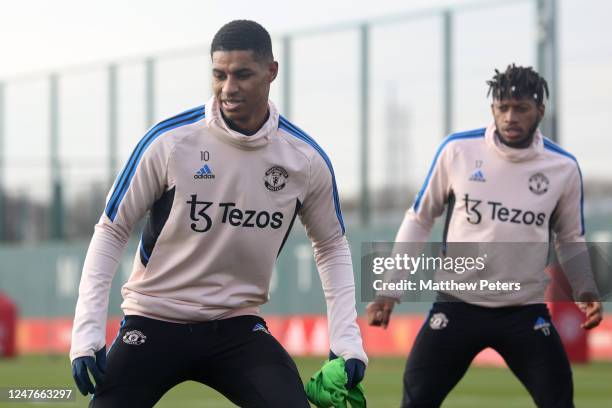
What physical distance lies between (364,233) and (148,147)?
833 inches

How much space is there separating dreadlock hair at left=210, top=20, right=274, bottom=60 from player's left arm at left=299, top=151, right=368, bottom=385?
0.58 meters

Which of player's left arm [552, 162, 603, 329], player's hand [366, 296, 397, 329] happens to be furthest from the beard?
player's hand [366, 296, 397, 329]

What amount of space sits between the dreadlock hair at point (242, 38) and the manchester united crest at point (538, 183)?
2.63m

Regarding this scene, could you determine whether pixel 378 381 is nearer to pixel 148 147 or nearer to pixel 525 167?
pixel 525 167

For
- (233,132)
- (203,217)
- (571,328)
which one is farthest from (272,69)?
(571,328)

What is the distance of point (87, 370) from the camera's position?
5.54 m

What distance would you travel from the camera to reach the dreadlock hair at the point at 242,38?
587 centimetres

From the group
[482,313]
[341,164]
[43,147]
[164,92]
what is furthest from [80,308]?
[43,147]

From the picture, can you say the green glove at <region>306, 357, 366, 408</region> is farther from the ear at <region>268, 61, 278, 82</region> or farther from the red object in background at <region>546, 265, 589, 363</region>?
the red object in background at <region>546, 265, 589, 363</region>

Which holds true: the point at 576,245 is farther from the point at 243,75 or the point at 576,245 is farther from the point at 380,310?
the point at 243,75

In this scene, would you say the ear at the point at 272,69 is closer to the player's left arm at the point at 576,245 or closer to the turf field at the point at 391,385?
the player's left arm at the point at 576,245

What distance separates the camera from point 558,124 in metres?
22.6

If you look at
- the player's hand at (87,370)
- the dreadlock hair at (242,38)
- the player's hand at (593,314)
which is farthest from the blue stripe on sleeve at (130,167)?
the player's hand at (593,314)

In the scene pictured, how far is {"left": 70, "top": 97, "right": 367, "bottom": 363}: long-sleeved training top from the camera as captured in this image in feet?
19.2
